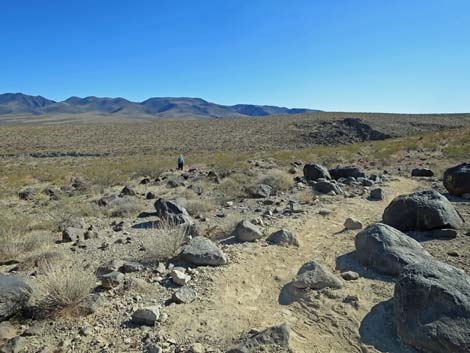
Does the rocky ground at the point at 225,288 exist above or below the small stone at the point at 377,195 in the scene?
below

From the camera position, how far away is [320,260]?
527cm

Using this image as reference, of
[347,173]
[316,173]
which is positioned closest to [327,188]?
[316,173]

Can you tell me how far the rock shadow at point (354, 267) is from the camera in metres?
4.49

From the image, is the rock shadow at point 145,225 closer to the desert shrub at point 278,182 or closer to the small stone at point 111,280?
the small stone at point 111,280

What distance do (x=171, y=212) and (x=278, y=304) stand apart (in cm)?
410

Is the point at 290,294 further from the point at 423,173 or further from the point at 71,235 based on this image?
the point at 423,173

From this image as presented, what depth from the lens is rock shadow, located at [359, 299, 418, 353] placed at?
3.23 metres

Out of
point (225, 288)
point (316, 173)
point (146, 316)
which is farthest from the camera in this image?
point (316, 173)

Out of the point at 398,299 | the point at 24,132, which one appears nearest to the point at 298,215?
the point at 398,299

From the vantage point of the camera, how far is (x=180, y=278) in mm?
4590

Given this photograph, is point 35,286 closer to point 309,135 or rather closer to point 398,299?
point 398,299

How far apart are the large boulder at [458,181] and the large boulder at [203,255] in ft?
22.5

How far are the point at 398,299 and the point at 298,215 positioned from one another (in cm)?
420

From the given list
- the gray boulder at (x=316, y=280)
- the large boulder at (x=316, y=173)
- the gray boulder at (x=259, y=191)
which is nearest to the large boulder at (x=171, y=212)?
the gray boulder at (x=259, y=191)
